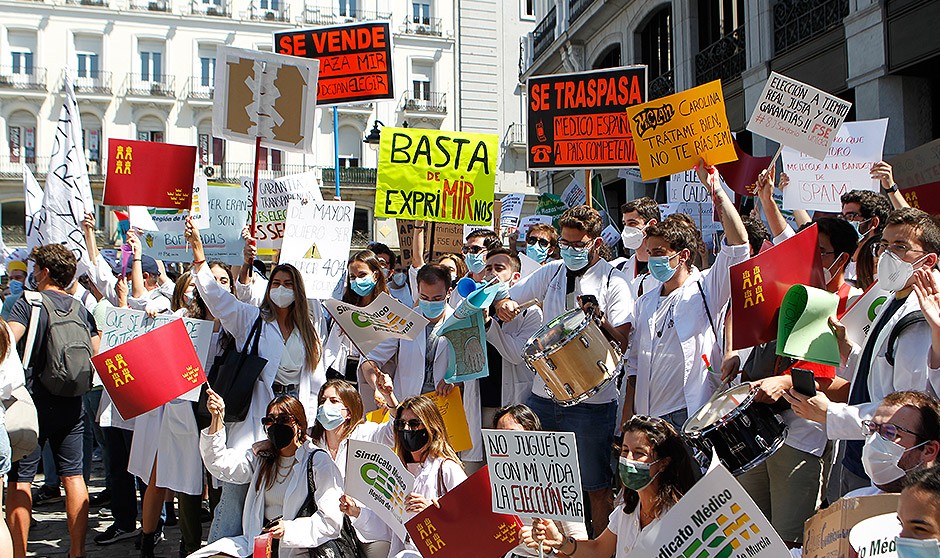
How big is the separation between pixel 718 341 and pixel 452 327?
160 cm

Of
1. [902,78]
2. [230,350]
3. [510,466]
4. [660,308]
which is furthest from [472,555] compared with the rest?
[902,78]

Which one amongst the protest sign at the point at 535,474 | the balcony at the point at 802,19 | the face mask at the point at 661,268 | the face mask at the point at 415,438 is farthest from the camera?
the balcony at the point at 802,19

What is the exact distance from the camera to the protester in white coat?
16.5 ft

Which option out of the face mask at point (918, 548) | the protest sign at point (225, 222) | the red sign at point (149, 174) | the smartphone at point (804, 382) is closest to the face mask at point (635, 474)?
the smartphone at point (804, 382)

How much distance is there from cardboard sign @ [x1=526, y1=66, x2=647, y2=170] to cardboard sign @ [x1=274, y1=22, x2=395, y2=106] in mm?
1809

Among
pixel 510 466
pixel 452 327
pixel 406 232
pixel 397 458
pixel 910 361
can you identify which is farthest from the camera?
pixel 406 232

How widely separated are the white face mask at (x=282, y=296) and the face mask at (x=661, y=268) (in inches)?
90.8

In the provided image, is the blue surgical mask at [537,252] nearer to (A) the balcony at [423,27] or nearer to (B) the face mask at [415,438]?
(B) the face mask at [415,438]

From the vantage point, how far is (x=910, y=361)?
378 centimetres

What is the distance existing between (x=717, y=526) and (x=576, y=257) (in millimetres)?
2573

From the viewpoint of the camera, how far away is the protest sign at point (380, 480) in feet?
15.5

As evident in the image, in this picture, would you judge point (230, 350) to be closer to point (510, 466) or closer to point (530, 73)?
point (510, 466)

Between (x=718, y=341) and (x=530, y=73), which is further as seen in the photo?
(x=530, y=73)

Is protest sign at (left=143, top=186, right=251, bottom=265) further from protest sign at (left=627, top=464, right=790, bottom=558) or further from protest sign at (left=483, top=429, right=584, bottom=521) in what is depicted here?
protest sign at (left=627, top=464, right=790, bottom=558)
